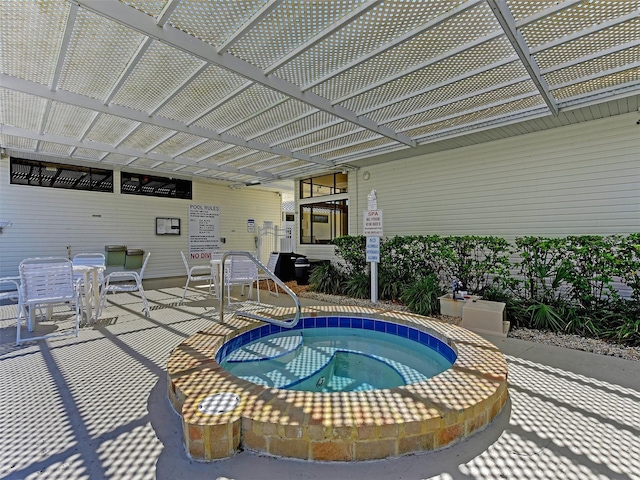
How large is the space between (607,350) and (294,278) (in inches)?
257

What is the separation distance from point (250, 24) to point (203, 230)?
29.4 feet

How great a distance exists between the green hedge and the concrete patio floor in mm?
1049

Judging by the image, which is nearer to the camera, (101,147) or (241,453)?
(241,453)

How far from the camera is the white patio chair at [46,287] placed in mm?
3900

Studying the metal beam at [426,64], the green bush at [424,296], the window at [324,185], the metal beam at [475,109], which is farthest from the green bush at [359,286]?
the metal beam at [426,64]

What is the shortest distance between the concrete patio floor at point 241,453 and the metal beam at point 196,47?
10.1 ft

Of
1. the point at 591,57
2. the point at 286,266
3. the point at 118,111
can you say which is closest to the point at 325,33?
the point at 591,57

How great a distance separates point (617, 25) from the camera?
2799 mm

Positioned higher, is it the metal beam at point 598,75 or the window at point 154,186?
the metal beam at point 598,75

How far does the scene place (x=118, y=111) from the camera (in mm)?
4676

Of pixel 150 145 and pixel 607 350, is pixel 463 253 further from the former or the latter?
pixel 150 145

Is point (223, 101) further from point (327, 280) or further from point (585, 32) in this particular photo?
point (327, 280)

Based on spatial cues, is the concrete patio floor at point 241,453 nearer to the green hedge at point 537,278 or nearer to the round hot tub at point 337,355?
the round hot tub at point 337,355

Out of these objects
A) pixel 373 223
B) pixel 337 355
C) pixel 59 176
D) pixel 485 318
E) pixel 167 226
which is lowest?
pixel 337 355
